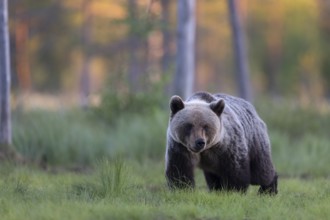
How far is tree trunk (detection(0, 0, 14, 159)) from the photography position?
35.9 ft

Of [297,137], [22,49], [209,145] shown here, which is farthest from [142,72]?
[209,145]

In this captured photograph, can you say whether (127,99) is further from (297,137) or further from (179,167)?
(179,167)

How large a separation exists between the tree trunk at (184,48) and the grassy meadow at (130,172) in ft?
2.62

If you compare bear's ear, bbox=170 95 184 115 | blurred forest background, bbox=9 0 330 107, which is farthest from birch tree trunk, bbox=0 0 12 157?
blurred forest background, bbox=9 0 330 107

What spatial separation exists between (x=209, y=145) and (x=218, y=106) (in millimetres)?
442

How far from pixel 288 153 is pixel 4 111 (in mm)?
5562

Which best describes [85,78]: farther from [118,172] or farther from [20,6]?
[118,172]

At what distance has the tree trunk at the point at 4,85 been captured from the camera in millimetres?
10953

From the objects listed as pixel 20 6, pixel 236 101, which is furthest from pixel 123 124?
pixel 20 6

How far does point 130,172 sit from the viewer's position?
8.67 m

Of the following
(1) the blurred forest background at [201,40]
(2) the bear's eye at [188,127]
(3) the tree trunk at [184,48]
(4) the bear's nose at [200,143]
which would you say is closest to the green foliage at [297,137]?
(3) the tree trunk at [184,48]

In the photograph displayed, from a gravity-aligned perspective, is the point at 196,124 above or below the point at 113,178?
above

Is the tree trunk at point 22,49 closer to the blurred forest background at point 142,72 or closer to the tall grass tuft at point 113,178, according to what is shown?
the blurred forest background at point 142,72

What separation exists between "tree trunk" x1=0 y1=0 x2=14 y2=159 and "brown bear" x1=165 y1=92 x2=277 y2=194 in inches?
156
